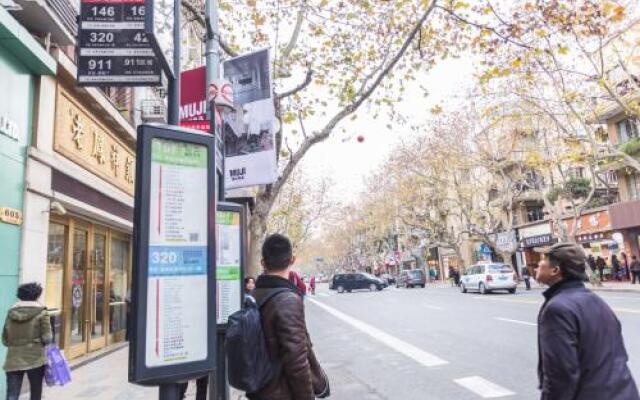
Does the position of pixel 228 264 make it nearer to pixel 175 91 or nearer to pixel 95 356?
pixel 175 91

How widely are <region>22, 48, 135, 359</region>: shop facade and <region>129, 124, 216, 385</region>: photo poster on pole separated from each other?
21.7 feet

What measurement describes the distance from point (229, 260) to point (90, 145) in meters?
7.14

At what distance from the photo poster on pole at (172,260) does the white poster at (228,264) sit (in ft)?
7.71

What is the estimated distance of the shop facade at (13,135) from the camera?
7312mm

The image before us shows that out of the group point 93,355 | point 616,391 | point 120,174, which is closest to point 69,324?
point 93,355

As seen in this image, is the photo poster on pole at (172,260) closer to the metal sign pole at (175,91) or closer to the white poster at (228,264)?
the metal sign pole at (175,91)

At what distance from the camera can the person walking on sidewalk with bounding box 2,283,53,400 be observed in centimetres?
560

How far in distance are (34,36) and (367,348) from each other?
8.84 m

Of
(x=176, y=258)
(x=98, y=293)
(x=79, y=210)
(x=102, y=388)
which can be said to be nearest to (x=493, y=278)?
(x=98, y=293)

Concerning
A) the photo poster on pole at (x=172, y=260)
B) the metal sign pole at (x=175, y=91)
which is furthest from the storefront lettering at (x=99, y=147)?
the photo poster on pole at (x=172, y=260)

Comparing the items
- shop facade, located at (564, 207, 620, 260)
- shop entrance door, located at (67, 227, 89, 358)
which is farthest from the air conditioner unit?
shop facade, located at (564, 207, 620, 260)

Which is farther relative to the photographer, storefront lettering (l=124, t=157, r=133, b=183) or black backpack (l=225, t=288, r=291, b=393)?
storefront lettering (l=124, t=157, r=133, b=183)

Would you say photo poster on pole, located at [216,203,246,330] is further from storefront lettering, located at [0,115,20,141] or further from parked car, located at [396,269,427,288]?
parked car, located at [396,269,427,288]

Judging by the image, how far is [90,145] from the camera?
10734 millimetres
